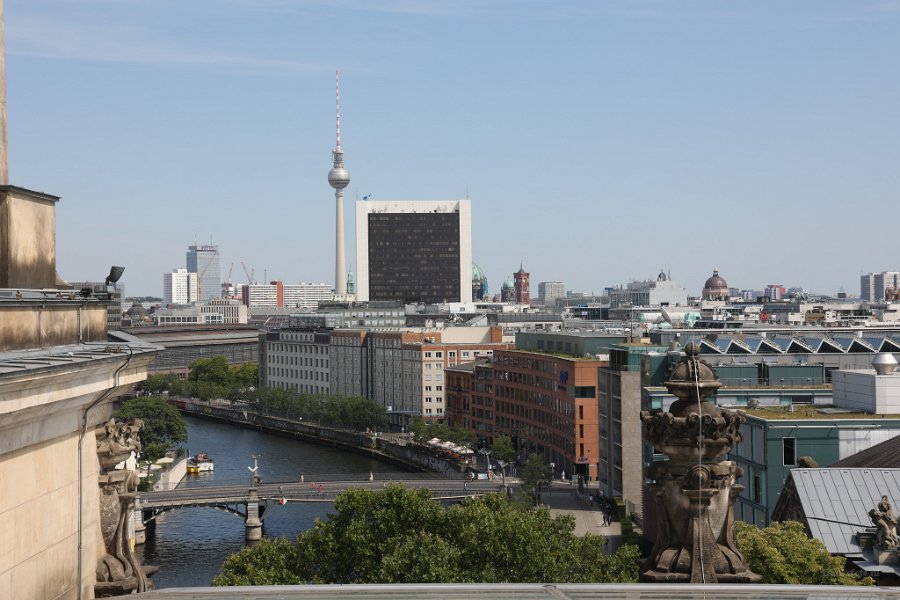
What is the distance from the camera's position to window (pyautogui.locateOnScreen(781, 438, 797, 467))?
4244 cm

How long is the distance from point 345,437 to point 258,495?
40296 mm

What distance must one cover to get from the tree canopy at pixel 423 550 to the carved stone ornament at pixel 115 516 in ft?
57.8

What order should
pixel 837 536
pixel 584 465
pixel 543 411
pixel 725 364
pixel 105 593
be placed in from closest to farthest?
1. pixel 105 593
2. pixel 837 536
3. pixel 725 364
4. pixel 584 465
5. pixel 543 411

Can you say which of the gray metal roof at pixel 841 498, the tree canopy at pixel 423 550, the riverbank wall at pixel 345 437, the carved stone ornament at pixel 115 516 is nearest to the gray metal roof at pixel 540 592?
the carved stone ornament at pixel 115 516

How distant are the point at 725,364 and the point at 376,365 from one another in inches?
3251

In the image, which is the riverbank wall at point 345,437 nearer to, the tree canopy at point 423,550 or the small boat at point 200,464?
the small boat at point 200,464

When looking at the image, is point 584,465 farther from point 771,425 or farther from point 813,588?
point 813,588

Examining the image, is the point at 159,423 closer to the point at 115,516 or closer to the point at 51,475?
the point at 115,516

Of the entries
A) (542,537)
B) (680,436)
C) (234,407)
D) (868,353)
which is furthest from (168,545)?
(234,407)

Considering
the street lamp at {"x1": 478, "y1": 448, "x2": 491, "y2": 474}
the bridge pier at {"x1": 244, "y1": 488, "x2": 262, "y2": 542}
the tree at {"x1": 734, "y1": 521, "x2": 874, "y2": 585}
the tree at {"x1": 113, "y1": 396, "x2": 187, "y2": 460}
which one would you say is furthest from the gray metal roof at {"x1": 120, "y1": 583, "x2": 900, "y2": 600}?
the tree at {"x1": 113, "y1": 396, "x2": 187, "y2": 460}

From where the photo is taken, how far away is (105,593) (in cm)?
783

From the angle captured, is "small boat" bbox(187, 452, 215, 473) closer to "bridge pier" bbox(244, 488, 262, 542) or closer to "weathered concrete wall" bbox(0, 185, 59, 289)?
"bridge pier" bbox(244, 488, 262, 542)

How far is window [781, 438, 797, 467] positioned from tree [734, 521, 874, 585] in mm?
17307

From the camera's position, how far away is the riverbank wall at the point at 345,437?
9900 cm
